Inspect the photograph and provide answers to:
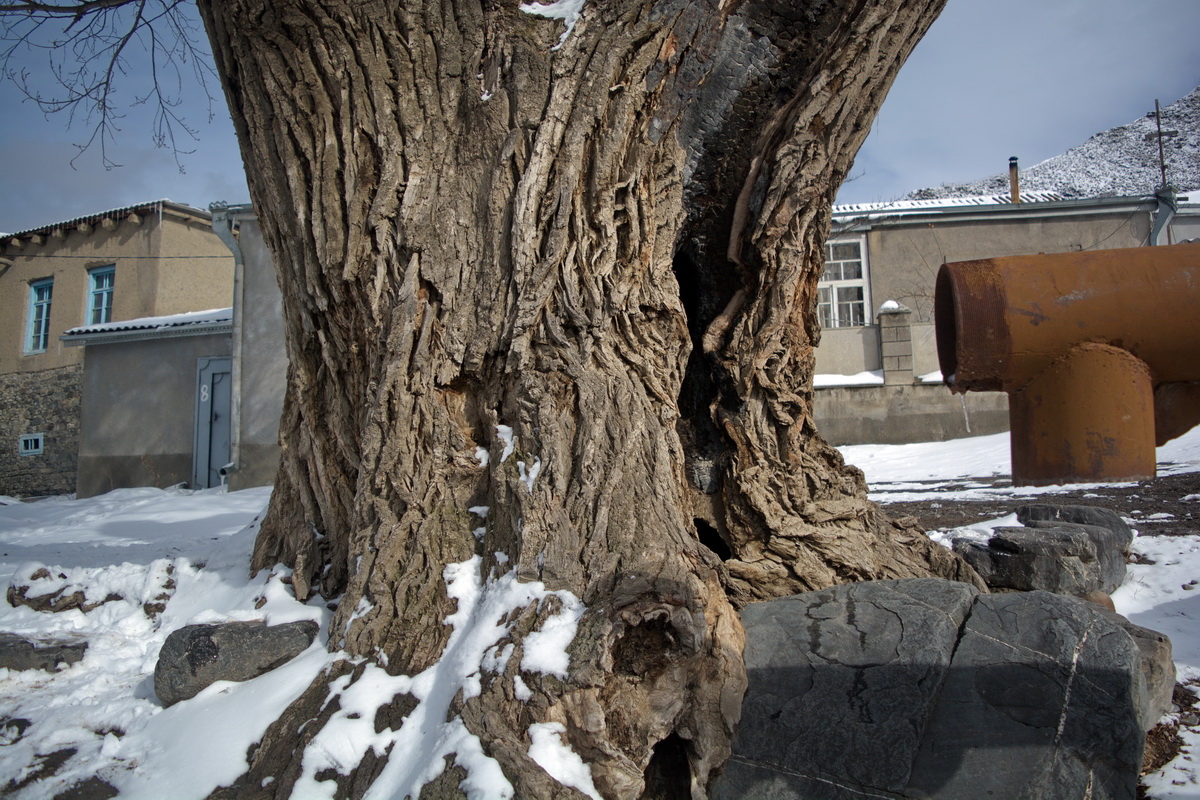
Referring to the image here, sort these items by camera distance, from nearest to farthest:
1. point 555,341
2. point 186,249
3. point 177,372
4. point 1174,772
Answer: point 1174,772 → point 555,341 → point 177,372 → point 186,249

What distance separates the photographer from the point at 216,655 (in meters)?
2.75

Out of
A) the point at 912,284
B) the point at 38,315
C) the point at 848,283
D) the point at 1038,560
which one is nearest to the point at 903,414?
the point at 912,284

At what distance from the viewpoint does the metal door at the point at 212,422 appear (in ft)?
45.0

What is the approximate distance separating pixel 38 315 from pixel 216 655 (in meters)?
19.5

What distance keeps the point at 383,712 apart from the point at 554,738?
0.58 metres

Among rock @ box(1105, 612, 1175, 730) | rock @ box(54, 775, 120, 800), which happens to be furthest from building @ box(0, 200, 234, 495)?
rock @ box(1105, 612, 1175, 730)

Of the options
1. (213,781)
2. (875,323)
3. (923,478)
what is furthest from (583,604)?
(875,323)

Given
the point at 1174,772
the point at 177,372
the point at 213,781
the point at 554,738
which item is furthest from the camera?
the point at 177,372

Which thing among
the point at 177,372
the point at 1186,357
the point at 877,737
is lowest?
the point at 877,737

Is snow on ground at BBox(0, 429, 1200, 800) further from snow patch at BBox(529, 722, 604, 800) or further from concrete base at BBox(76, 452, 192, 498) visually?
concrete base at BBox(76, 452, 192, 498)

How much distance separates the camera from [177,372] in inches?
556

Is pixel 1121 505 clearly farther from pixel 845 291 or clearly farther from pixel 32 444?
pixel 32 444

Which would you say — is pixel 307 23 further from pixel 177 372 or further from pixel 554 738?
pixel 177 372

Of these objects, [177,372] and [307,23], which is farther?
[177,372]
